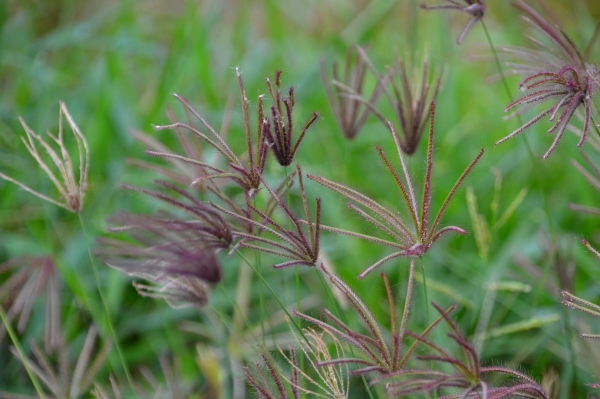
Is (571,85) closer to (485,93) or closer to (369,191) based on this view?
(369,191)

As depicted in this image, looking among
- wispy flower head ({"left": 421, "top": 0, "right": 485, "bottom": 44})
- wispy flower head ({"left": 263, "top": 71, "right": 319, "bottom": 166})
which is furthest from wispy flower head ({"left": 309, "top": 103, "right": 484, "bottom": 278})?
wispy flower head ({"left": 421, "top": 0, "right": 485, "bottom": 44})

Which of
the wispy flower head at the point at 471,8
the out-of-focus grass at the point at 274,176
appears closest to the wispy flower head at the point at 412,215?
the wispy flower head at the point at 471,8

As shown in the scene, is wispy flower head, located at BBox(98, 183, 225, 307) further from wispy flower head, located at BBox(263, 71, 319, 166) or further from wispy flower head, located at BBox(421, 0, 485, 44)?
wispy flower head, located at BBox(421, 0, 485, 44)

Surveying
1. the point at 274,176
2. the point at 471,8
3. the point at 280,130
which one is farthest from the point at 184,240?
the point at 274,176

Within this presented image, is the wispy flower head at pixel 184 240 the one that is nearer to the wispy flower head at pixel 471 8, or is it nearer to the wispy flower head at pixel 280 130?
the wispy flower head at pixel 280 130

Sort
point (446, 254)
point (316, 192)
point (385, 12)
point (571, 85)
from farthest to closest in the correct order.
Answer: point (385, 12) → point (316, 192) → point (446, 254) → point (571, 85)

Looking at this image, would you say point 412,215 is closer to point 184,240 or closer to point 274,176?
point 184,240

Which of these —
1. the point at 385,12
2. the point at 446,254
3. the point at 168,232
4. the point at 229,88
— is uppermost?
the point at 385,12

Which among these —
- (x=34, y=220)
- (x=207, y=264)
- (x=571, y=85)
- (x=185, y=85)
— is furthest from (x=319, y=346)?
(x=185, y=85)
